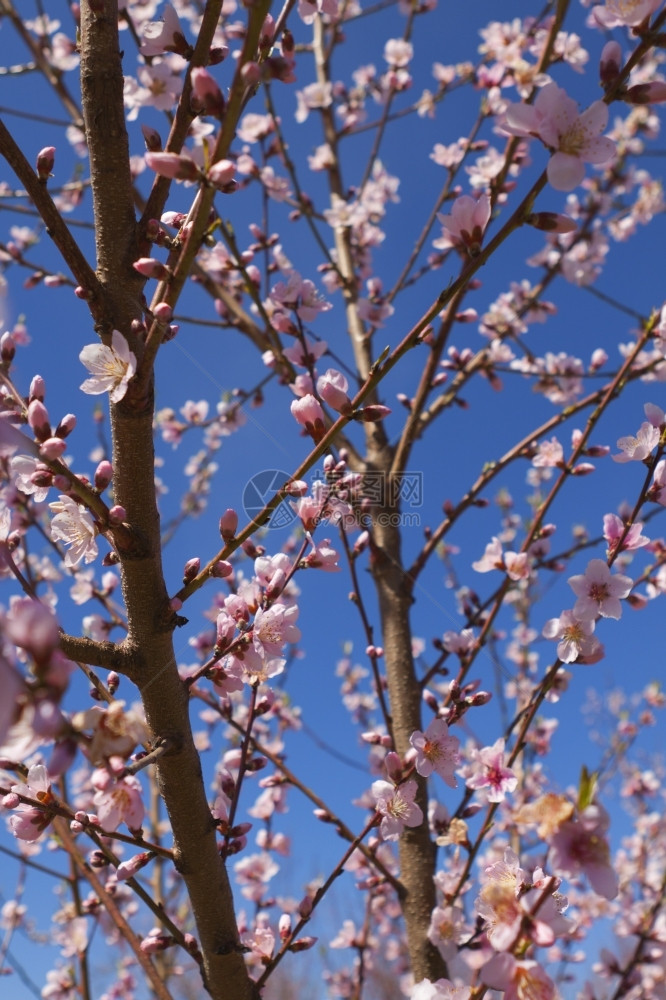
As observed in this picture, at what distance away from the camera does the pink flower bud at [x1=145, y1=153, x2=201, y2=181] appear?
1.06 m

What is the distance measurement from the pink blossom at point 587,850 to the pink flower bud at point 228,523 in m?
0.86

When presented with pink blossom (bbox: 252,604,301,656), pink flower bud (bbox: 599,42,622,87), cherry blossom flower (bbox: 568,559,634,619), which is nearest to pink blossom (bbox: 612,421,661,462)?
cherry blossom flower (bbox: 568,559,634,619)

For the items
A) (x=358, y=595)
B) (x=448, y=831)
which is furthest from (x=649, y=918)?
(x=358, y=595)

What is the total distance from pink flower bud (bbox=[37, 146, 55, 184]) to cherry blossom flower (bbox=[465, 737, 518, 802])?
5.98ft

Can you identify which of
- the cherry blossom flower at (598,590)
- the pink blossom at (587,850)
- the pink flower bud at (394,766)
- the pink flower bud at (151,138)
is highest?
the pink flower bud at (151,138)

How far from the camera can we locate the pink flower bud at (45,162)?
1.36 metres

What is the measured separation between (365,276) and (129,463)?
332 centimetres

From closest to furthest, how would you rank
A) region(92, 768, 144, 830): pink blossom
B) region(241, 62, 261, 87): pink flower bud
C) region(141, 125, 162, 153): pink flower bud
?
region(241, 62, 261, 87): pink flower bud, region(92, 768, 144, 830): pink blossom, region(141, 125, 162, 153): pink flower bud

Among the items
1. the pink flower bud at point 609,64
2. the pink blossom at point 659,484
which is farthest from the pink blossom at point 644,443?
the pink flower bud at point 609,64

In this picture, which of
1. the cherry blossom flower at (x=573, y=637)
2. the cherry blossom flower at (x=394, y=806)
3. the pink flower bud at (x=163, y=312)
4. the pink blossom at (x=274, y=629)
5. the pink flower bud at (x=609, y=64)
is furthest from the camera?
the cherry blossom flower at (x=573, y=637)

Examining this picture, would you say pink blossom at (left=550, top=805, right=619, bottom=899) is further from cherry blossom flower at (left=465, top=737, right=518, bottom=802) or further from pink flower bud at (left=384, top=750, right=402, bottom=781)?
cherry blossom flower at (left=465, top=737, right=518, bottom=802)

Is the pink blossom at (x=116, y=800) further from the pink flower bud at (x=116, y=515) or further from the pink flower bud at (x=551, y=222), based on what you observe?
the pink flower bud at (x=551, y=222)

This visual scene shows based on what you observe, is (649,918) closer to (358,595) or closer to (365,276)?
(358,595)

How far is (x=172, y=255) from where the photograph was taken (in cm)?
134
